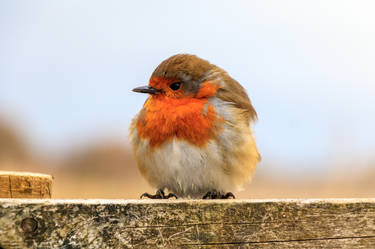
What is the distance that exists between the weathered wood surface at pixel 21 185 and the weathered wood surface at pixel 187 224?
3.79ft

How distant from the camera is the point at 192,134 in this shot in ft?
10.5

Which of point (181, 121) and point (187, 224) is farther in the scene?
point (181, 121)

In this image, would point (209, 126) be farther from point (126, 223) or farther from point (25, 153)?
point (25, 153)

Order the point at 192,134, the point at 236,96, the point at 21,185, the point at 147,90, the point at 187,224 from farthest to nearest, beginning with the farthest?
1. the point at 236,96
2. the point at 147,90
3. the point at 192,134
4. the point at 21,185
5. the point at 187,224

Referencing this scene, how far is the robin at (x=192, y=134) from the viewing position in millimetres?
3213

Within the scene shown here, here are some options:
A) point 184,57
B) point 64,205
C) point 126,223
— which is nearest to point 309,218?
point 126,223

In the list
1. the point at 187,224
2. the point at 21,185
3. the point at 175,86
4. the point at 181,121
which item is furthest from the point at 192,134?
the point at 187,224

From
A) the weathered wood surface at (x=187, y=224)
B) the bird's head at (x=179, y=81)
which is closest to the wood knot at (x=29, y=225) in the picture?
the weathered wood surface at (x=187, y=224)

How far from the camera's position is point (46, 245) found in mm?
1909

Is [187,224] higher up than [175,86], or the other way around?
[175,86]

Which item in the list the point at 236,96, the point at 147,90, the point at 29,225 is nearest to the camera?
the point at 29,225

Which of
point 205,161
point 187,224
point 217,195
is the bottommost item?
point 187,224

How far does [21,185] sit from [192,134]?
102cm

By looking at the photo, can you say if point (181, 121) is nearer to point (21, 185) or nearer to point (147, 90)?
point (147, 90)
